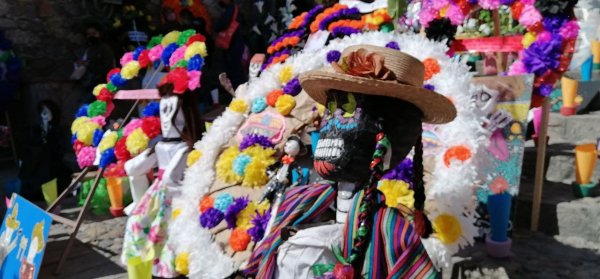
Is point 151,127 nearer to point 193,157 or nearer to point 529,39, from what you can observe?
point 193,157

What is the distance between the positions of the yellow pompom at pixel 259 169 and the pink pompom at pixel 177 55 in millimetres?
1251

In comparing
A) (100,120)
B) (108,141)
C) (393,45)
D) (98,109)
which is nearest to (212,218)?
(393,45)

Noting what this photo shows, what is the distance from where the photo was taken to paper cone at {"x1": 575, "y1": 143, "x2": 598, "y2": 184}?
354cm

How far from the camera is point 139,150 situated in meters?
3.94

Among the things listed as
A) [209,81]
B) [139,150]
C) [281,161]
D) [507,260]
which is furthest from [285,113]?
[209,81]

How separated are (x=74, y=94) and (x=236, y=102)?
5706 mm

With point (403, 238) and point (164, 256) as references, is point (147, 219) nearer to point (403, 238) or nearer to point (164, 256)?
point (164, 256)

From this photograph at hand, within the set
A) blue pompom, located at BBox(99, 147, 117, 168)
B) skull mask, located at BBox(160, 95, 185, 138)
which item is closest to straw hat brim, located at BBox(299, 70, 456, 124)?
skull mask, located at BBox(160, 95, 185, 138)

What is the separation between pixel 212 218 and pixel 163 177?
3.08 ft

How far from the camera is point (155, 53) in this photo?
4.13 metres

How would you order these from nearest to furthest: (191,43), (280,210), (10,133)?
(280,210), (191,43), (10,133)

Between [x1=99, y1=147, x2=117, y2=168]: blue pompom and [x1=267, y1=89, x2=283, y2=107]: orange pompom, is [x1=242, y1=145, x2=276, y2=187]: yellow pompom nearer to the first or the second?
[x1=267, y1=89, x2=283, y2=107]: orange pompom

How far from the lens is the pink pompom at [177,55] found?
3811mm

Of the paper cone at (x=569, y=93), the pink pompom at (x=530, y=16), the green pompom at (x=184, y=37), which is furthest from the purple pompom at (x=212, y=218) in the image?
the paper cone at (x=569, y=93)
